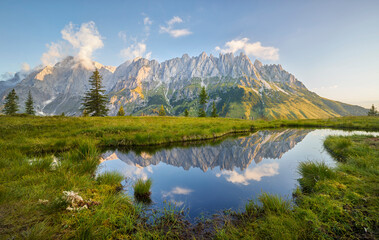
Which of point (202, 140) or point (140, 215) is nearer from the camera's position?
point (140, 215)

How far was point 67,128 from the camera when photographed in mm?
20109

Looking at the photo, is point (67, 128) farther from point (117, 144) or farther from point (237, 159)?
point (237, 159)

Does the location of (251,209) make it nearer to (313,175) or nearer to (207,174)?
(313,175)

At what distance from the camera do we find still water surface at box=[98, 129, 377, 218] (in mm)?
7240

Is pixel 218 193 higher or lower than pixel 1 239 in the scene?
lower

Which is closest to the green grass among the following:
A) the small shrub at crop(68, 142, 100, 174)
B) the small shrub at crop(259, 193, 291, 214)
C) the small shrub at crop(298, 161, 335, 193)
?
the small shrub at crop(259, 193, 291, 214)

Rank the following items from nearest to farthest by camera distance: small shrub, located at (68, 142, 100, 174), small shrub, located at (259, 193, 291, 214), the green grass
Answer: the green grass, small shrub, located at (259, 193, 291, 214), small shrub, located at (68, 142, 100, 174)

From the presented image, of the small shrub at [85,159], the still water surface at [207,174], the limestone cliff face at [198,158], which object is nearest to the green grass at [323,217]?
the still water surface at [207,174]

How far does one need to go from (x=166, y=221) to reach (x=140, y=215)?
100cm

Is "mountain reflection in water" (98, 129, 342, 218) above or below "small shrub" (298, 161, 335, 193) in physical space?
below

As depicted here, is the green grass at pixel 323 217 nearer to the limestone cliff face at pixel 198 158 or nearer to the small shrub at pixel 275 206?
the small shrub at pixel 275 206

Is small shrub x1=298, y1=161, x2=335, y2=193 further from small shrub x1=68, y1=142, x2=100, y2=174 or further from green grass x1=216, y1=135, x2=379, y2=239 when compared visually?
small shrub x1=68, y1=142, x2=100, y2=174

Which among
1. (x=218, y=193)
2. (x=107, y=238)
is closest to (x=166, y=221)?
(x=107, y=238)

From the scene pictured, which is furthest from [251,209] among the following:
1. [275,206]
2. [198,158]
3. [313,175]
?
Result: [198,158]
